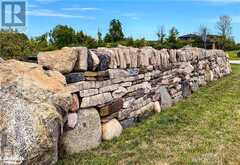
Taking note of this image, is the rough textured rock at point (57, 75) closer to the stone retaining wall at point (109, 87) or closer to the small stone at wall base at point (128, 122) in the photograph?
the stone retaining wall at point (109, 87)

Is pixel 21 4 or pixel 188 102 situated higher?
pixel 21 4

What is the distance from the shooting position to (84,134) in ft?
14.2

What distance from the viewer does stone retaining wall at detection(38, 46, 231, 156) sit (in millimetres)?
4242

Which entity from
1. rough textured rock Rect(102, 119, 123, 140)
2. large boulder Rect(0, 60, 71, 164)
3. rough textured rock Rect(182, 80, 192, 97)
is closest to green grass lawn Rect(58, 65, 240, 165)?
rough textured rock Rect(102, 119, 123, 140)

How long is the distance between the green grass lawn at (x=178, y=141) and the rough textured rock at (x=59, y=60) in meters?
0.91

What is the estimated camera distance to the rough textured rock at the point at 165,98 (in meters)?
7.11

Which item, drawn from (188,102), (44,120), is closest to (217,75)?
(188,102)

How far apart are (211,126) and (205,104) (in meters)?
1.89

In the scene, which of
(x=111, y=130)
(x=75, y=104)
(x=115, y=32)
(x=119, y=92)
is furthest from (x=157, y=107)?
(x=115, y=32)

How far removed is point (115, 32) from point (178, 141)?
16358 millimetres

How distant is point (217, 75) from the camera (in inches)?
521

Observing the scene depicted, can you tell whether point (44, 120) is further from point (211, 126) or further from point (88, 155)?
point (211, 126)

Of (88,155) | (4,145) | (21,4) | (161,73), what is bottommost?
(88,155)

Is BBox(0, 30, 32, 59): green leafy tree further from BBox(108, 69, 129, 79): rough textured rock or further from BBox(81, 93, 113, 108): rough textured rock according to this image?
BBox(81, 93, 113, 108): rough textured rock
